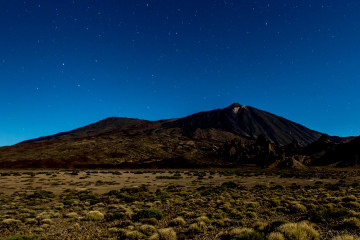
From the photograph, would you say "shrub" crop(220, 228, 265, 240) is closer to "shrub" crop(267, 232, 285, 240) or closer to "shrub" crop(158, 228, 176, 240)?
"shrub" crop(267, 232, 285, 240)

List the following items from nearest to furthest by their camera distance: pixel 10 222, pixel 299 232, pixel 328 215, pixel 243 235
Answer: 1. pixel 299 232
2. pixel 243 235
3. pixel 328 215
4. pixel 10 222

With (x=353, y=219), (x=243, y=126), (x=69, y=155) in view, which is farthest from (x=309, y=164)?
(x=243, y=126)

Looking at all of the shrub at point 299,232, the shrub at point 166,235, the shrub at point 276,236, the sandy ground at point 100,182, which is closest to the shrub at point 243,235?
the shrub at point 276,236

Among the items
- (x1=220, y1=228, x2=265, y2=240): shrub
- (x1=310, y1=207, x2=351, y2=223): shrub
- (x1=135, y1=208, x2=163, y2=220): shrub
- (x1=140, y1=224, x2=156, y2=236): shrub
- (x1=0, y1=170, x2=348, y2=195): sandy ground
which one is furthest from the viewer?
(x1=0, y1=170, x2=348, y2=195): sandy ground

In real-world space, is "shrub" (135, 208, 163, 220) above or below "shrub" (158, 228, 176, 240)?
below

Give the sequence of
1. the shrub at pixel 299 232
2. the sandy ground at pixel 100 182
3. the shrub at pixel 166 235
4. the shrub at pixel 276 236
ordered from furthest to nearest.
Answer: the sandy ground at pixel 100 182
the shrub at pixel 166 235
the shrub at pixel 299 232
the shrub at pixel 276 236

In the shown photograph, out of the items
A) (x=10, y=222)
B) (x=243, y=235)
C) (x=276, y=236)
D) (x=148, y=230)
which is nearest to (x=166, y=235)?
(x=148, y=230)

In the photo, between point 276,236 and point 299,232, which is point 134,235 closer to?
point 276,236

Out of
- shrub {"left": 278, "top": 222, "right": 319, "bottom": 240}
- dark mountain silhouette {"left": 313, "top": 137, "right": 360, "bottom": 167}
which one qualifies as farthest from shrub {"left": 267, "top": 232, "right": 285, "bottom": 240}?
dark mountain silhouette {"left": 313, "top": 137, "right": 360, "bottom": 167}

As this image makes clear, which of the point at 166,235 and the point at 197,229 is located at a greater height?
the point at 166,235

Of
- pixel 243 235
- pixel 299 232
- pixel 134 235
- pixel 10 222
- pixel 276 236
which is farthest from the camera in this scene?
pixel 10 222

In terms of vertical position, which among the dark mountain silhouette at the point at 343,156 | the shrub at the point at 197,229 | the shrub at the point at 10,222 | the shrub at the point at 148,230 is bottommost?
the dark mountain silhouette at the point at 343,156

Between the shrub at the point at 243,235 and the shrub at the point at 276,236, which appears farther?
the shrub at the point at 243,235

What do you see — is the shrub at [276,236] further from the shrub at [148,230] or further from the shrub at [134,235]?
the shrub at [134,235]
